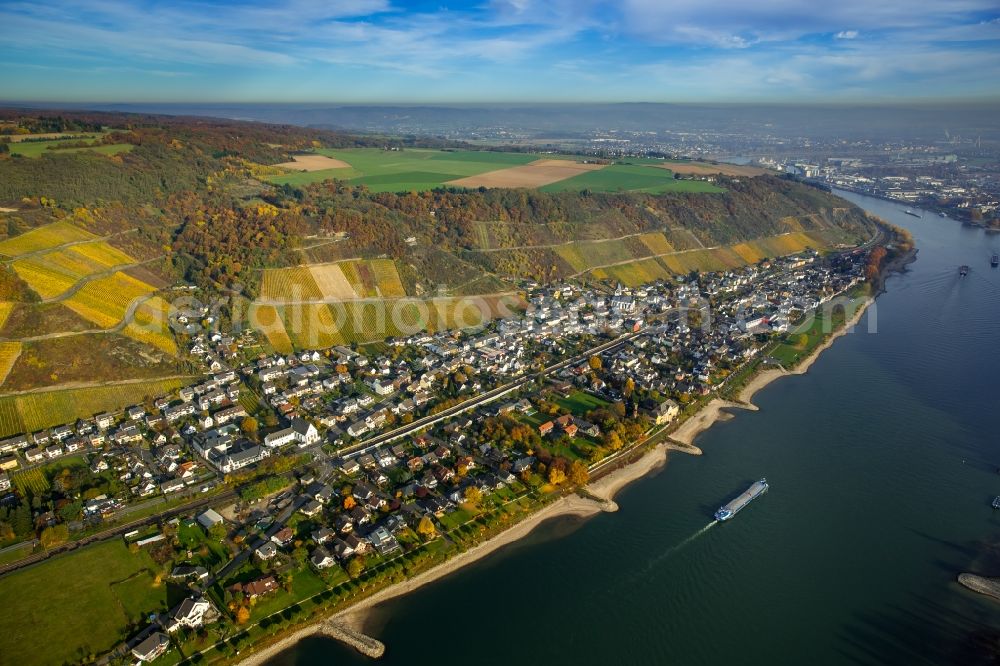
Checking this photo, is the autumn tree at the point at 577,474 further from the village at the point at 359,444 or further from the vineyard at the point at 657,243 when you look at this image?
the vineyard at the point at 657,243

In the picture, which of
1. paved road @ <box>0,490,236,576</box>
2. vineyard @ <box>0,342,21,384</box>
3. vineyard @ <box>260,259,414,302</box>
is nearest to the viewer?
paved road @ <box>0,490,236,576</box>

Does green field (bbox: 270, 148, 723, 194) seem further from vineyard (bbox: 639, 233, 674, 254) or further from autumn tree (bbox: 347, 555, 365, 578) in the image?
autumn tree (bbox: 347, 555, 365, 578)

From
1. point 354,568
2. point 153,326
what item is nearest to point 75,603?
point 354,568

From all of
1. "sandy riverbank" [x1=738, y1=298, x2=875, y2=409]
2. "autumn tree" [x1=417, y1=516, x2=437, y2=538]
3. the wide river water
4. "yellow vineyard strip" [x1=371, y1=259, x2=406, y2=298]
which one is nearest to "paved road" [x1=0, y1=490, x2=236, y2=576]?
"autumn tree" [x1=417, y1=516, x2=437, y2=538]

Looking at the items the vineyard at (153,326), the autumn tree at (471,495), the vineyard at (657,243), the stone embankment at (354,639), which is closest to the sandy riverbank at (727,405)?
the autumn tree at (471,495)

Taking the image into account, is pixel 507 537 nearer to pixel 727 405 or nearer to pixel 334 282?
pixel 727 405
